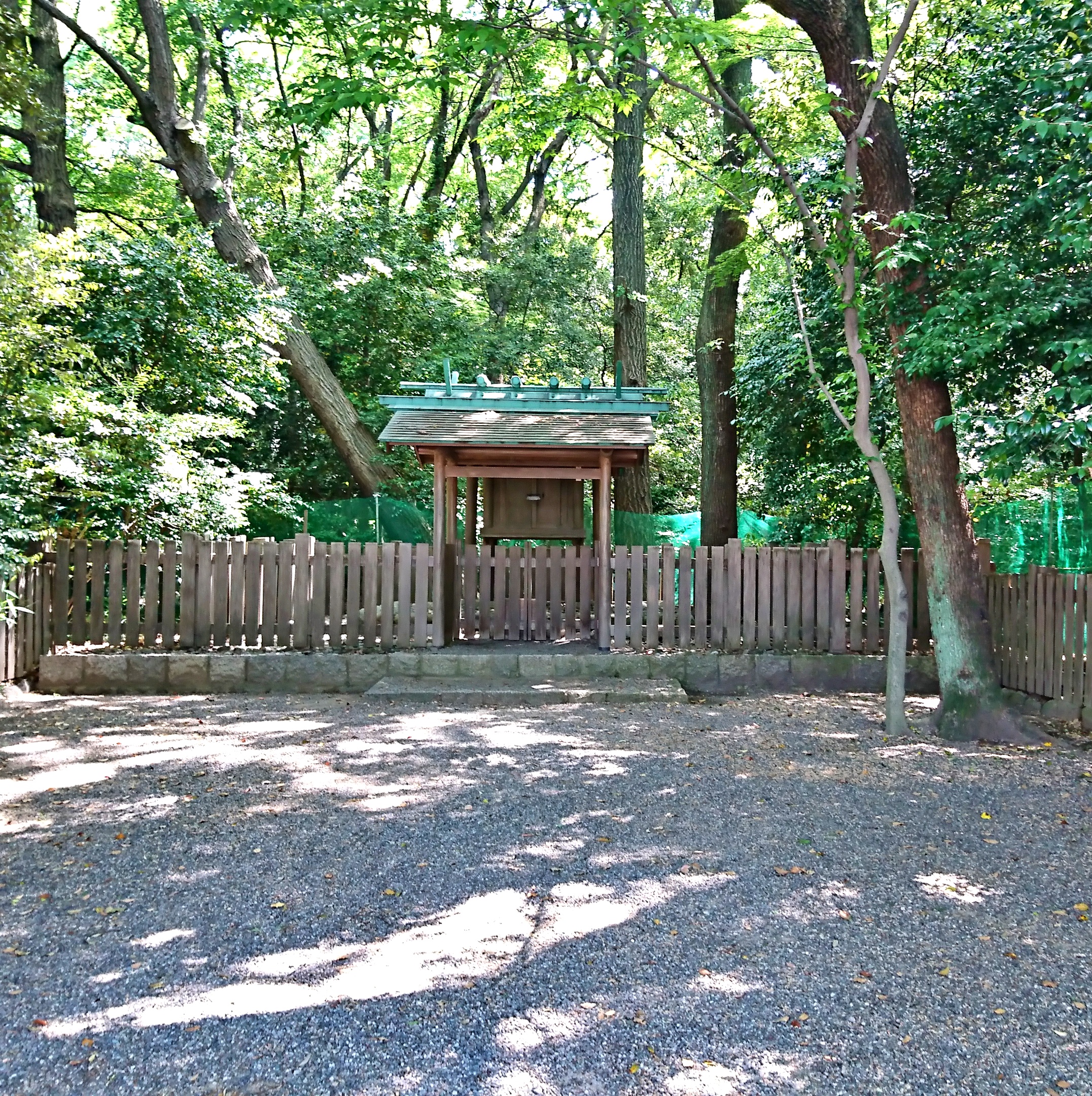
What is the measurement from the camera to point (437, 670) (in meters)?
10.2

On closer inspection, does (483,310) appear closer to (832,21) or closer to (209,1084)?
(832,21)

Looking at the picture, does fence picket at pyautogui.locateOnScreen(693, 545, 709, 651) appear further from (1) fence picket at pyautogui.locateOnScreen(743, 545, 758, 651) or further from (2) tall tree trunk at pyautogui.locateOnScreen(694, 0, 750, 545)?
(2) tall tree trunk at pyautogui.locateOnScreen(694, 0, 750, 545)

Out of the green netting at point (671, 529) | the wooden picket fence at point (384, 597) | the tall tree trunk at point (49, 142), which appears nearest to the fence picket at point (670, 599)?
the wooden picket fence at point (384, 597)

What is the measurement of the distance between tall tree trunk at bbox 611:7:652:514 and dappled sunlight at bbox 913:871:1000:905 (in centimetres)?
1203

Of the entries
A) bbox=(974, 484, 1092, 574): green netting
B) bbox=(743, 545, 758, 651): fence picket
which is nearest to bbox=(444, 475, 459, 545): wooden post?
bbox=(743, 545, 758, 651): fence picket

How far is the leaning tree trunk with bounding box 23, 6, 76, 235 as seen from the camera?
1374 centimetres

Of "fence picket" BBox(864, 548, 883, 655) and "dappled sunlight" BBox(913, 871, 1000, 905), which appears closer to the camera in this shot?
"dappled sunlight" BBox(913, 871, 1000, 905)

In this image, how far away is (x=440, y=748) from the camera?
7242 millimetres

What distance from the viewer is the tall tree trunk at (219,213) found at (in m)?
15.7

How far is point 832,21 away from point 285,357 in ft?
36.1

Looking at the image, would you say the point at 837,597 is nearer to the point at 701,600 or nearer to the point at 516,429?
the point at 701,600

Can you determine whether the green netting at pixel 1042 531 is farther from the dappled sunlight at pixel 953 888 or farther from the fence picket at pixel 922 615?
the dappled sunlight at pixel 953 888

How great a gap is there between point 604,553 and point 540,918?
7026 millimetres

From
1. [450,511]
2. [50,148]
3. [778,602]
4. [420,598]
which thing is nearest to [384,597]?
[420,598]
